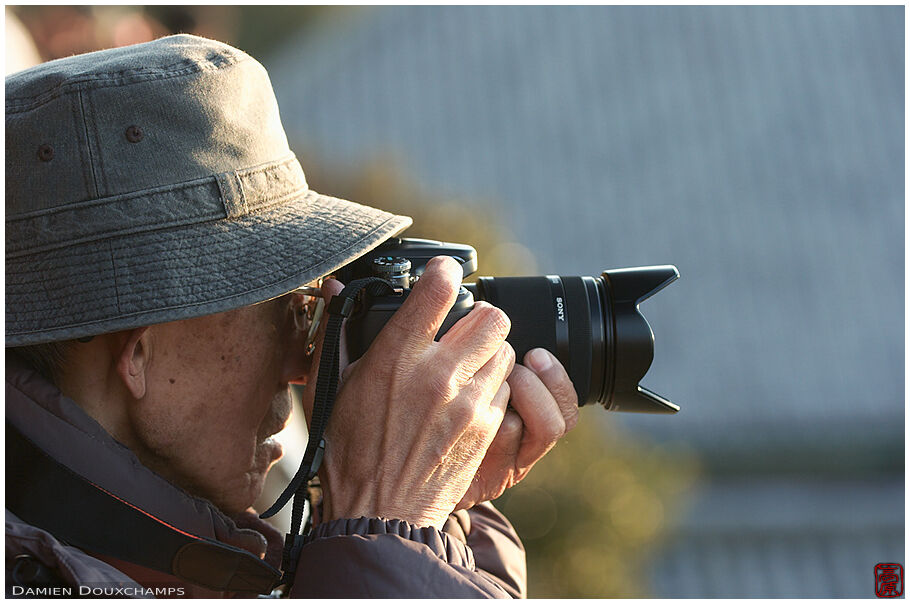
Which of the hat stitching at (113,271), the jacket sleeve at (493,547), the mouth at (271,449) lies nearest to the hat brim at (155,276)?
the hat stitching at (113,271)

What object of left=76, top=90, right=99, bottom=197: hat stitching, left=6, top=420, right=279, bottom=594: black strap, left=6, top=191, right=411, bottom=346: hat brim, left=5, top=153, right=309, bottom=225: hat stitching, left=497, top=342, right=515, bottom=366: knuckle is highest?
left=76, top=90, right=99, bottom=197: hat stitching

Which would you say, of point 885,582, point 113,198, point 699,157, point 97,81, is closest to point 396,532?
point 113,198

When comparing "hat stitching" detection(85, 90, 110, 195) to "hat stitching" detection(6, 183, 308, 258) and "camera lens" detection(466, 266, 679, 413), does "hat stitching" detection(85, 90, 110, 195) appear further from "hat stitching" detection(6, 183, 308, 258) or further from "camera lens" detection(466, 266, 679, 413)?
"camera lens" detection(466, 266, 679, 413)

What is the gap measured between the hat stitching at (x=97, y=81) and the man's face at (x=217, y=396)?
30 centimetres

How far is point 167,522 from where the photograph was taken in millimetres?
1104

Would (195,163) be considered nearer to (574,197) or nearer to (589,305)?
(589,305)

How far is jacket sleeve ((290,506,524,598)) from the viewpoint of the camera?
3.25 ft

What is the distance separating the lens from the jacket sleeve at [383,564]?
0.99 meters

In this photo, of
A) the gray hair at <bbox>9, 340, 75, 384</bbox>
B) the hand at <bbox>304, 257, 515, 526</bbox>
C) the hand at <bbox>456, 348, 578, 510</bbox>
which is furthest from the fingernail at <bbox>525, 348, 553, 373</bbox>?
the gray hair at <bbox>9, 340, 75, 384</bbox>

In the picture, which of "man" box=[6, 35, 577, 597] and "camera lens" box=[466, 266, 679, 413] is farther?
"camera lens" box=[466, 266, 679, 413]

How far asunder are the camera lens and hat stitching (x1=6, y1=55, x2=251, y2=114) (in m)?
0.49

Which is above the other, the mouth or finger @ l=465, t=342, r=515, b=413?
finger @ l=465, t=342, r=515, b=413

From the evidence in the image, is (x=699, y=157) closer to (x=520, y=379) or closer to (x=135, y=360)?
(x=520, y=379)

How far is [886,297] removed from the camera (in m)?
4.56
